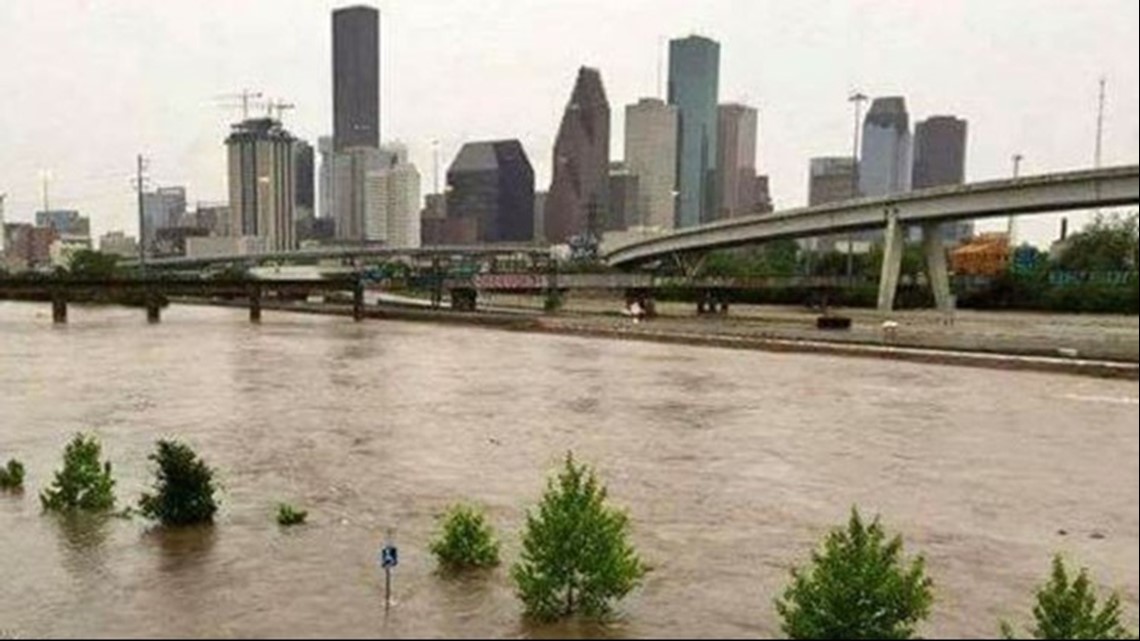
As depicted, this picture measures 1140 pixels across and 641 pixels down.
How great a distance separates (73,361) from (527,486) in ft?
149

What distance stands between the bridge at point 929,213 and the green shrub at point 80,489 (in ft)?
245

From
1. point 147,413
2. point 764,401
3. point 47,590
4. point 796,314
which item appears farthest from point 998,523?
point 796,314

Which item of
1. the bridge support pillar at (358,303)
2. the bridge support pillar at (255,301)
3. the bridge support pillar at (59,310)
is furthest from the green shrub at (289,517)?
the bridge support pillar at (59,310)

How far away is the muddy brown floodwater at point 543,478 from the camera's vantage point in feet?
53.6

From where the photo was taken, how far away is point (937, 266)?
101125 millimetres

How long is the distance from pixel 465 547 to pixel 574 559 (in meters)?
3.75

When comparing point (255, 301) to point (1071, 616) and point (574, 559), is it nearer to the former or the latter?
point (574, 559)

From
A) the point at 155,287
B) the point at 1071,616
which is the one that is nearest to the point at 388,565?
the point at 1071,616

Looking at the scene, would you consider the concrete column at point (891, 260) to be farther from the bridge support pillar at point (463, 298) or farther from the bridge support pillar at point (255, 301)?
the bridge support pillar at point (255, 301)

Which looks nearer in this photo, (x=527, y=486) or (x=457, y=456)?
(x=527, y=486)

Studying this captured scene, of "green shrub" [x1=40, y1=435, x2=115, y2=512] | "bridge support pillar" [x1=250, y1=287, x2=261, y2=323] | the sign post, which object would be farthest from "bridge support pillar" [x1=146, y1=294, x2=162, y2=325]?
the sign post

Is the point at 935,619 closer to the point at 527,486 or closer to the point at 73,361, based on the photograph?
the point at 527,486

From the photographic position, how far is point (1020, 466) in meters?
27.1

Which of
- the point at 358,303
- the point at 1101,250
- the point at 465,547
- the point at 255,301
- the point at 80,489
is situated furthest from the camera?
the point at 1101,250
